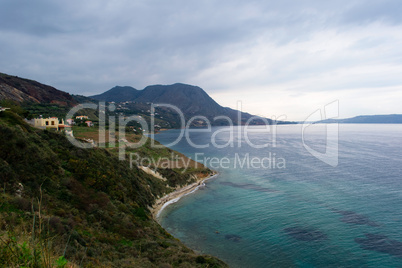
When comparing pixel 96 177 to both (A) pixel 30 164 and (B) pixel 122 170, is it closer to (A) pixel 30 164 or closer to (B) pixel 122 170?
(A) pixel 30 164

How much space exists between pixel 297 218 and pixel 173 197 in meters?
20.1

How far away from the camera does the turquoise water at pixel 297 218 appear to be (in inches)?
879

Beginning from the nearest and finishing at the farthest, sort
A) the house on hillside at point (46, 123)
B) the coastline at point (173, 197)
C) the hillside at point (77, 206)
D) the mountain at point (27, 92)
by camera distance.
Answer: the hillside at point (77, 206) → the coastline at point (173, 197) → the house on hillside at point (46, 123) → the mountain at point (27, 92)

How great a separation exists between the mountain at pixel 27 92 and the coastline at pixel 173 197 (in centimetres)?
8438

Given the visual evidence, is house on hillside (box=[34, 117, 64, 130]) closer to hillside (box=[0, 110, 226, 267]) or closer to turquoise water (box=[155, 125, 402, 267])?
hillside (box=[0, 110, 226, 267])

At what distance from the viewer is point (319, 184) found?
45.4 metres

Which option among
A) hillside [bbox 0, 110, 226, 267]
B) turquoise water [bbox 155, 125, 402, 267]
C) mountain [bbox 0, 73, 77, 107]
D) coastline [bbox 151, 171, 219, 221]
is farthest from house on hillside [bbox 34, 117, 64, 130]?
mountain [bbox 0, 73, 77, 107]

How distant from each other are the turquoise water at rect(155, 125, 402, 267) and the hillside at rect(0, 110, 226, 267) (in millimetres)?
6327

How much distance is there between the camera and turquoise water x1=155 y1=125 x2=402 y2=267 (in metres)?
22.3

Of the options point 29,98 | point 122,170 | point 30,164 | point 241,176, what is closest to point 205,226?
point 122,170

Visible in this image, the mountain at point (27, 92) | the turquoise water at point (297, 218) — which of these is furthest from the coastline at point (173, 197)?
the mountain at point (27, 92)

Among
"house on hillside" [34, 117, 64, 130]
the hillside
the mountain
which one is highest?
the mountain

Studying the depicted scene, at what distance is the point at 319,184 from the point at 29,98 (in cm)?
11862

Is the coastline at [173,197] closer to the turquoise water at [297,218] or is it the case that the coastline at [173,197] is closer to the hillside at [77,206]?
the turquoise water at [297,218]
